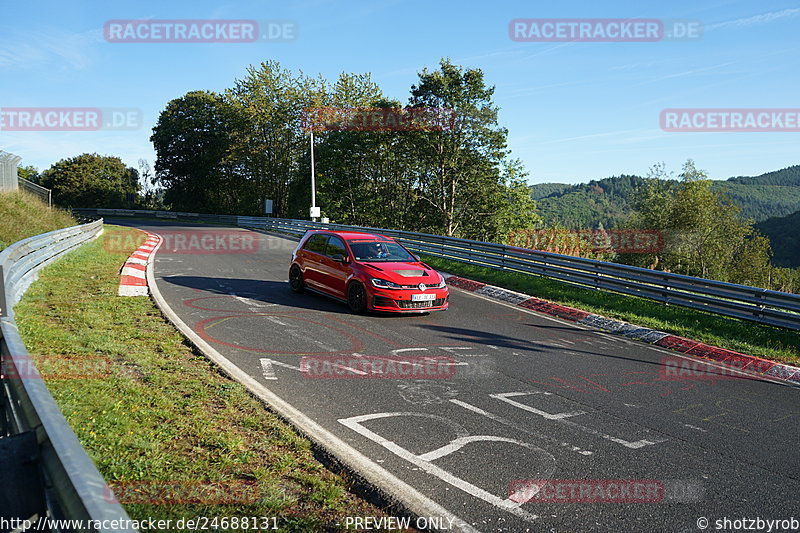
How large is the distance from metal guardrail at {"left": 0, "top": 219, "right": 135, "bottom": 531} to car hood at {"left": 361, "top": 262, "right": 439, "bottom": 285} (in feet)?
25.4

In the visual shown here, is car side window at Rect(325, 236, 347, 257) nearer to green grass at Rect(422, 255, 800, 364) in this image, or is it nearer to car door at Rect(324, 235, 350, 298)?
car door at Rect(324, 235, 350, 298)

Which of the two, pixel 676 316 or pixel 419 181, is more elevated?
pixel 419 181

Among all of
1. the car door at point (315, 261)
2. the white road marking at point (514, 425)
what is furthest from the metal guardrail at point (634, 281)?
the white road marking at point (514, 425)

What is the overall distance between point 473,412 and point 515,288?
9.34 m

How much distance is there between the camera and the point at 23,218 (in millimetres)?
18406

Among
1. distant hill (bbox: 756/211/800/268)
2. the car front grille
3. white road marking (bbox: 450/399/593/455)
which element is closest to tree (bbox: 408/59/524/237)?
the car front grille

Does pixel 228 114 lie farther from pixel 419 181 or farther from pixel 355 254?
pixel 355 254

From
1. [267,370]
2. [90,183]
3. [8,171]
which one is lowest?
[267,370]

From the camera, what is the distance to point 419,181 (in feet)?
152

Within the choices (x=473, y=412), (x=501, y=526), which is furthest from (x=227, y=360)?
(x=501, y=526)

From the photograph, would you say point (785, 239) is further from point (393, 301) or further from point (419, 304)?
point (393, 301)

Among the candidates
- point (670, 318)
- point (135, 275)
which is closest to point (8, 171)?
point (135, 275)

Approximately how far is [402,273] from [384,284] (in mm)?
559

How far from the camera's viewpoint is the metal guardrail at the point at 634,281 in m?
10.3
